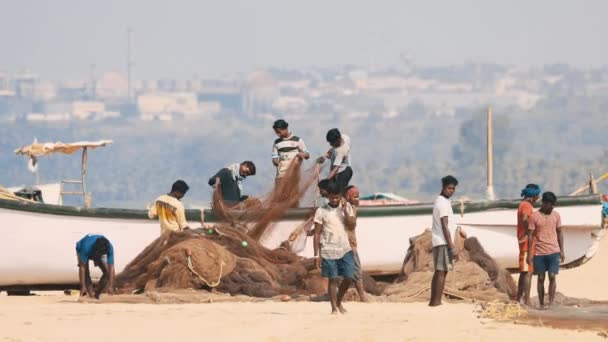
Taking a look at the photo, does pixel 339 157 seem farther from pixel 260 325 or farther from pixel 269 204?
pixel 260 325

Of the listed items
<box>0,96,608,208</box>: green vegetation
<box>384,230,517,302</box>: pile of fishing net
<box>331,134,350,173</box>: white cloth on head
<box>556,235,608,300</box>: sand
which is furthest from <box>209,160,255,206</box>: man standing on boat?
<box>0,96,608,208</box>: green vegetation

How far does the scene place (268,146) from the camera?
19950 cm

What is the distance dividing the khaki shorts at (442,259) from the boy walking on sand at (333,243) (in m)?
1.06

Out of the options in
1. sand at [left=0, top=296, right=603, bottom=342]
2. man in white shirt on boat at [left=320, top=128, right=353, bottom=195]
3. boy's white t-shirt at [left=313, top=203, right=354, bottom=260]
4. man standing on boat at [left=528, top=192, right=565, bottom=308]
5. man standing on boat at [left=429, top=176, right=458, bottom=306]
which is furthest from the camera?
man in white shirt on boat at [left=320, top=128, right=353, bottom=195]

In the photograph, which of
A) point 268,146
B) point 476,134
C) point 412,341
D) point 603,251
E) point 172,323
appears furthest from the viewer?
point 268,146

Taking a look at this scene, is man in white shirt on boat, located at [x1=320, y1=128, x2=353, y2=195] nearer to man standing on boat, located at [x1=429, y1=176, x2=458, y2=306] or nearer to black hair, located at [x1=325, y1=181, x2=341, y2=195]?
Answer: man standing on boat, located at [x1=429, y1=176, x2=458, y2=306]

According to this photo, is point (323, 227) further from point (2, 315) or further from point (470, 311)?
point (2, 315)

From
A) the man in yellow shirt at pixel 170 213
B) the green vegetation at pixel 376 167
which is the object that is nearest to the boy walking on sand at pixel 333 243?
the man in yellow shirt at pixel 170 213

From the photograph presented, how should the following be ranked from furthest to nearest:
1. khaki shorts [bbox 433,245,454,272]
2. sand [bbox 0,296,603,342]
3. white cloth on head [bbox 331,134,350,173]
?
white cloth on head [bbox 331,134,350,173] → khaki shorts [bbox 433,245,454,272] → sand [bbox 0,296,603,342]

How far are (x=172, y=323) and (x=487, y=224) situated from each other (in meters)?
5.78

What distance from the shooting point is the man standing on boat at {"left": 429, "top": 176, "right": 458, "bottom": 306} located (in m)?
17.9

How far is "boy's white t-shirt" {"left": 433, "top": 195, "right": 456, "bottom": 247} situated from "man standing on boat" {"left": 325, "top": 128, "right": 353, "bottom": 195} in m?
2.39

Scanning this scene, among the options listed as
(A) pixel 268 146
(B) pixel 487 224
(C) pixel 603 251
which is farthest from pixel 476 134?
(B) pixel 487 224

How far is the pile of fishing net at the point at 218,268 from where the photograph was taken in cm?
1972
